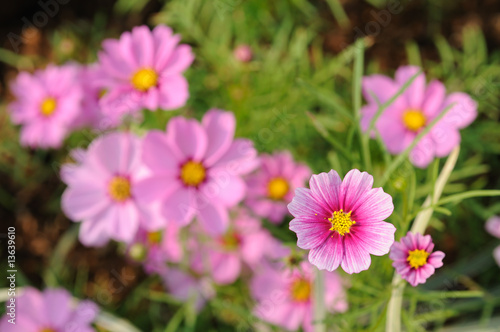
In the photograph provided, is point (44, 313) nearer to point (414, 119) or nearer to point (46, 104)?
point (46, 104)

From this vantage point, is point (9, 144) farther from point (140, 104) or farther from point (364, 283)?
point (364, 283)

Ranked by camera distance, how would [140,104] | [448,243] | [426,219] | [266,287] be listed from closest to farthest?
[426,219] < [140,104] < [266,287] < [448,243]

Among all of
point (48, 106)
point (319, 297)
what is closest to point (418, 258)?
point (319, 297)

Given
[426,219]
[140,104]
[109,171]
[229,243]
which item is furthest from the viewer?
[229,243]

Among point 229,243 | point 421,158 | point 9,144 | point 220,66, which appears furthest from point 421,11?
point 9,144

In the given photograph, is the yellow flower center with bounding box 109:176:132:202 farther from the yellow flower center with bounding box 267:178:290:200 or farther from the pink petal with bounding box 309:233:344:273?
the pink petal with bounding box 309:233:344:273

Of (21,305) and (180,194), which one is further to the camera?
(21,305)

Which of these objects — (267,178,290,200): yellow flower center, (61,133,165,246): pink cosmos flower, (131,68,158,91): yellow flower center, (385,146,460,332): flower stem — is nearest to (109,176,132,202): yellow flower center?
(61,133,165,246): pink cosmos flower

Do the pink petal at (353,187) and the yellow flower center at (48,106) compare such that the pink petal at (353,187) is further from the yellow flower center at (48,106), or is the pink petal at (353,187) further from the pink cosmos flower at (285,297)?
the yellow flower center at (48,106)
